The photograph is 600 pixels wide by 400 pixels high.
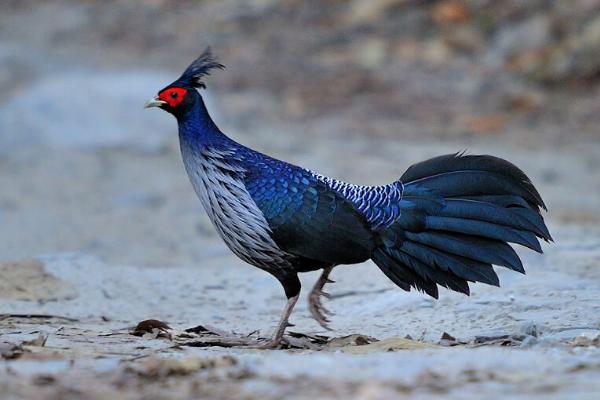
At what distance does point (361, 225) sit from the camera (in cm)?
642

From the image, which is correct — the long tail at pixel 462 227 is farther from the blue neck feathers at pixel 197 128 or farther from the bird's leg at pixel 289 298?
the blue neck feathers at pixel 197 128

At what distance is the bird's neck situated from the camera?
6641 millimetres

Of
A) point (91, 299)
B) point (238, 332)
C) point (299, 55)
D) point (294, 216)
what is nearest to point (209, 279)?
point (91, 299)

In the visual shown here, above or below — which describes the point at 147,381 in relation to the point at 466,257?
below

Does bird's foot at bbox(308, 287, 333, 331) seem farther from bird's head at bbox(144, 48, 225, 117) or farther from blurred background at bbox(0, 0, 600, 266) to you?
blurred background at bbox(0, 0, 600, 266)

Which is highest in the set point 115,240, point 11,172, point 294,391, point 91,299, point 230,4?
point 230,4

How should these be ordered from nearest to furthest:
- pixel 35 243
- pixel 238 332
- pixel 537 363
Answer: pixel 537 363 < pixel 238 332 < pixel 35 243

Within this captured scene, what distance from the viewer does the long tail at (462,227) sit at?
6.23 metres

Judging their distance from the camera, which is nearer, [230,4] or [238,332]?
[238,332]

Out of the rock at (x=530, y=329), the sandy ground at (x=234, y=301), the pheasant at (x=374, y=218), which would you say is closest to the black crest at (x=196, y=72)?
the pheasant at (x=374, y=218)

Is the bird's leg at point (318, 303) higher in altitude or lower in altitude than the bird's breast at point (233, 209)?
lower

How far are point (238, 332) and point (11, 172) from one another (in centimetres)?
705

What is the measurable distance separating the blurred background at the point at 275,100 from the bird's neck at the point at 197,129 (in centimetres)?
342

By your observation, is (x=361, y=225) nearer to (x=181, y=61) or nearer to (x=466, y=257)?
(x=466, y=257)
